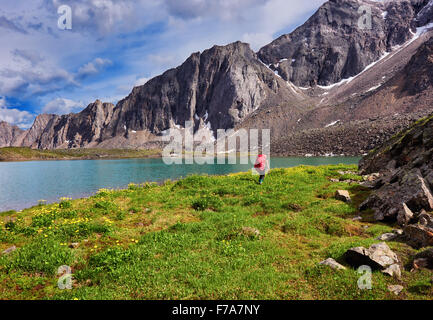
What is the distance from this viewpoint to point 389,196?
12805mm

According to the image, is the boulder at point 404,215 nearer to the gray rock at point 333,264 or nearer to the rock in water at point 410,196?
the rock in water at point 410,196

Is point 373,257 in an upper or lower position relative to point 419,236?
lower

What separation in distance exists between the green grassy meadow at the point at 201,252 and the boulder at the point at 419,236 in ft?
1.66

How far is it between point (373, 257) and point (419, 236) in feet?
8.86

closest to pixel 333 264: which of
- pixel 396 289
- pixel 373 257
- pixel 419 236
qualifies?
pixel 373 257

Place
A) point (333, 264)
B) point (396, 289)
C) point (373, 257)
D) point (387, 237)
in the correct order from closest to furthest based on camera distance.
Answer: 1. point (396, 289)
2. point (373, 257)
3. point (333, 264)
4. point (387, 237)

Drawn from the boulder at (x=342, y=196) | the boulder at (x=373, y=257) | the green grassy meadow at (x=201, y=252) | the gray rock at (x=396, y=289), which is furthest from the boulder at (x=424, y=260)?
the boulder at (x=342, y=196)

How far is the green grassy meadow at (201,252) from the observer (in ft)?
22.2

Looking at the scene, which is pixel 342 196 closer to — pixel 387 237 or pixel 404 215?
pixel 404 215

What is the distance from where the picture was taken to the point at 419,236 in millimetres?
8445

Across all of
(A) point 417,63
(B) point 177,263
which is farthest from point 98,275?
(A) point 417,63

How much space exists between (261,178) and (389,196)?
10.3 metres

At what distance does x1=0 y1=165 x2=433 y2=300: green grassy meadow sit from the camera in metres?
6.78

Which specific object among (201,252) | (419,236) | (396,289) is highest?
(419,236)
